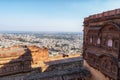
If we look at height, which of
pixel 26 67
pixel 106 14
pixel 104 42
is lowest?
pixel 26 67

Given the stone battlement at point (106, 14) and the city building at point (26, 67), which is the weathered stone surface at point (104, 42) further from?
the city building at point (26, 67)

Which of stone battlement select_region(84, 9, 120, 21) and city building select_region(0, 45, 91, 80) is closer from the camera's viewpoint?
stone battlement select_region(84, 9, 120, 21)

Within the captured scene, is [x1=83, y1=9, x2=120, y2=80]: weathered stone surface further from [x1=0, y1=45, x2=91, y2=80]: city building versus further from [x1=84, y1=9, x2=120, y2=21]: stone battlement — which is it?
[x1=0, y1=45, x2=91, y2=80]: city building

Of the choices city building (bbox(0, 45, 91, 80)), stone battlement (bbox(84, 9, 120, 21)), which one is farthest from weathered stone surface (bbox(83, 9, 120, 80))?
city building (bbox(0, 45, 91, 80))

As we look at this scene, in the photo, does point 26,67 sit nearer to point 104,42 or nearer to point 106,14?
point 104,42

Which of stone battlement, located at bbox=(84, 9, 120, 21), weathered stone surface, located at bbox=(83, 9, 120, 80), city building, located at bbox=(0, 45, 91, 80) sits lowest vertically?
city building, located at bbox=(0, 45, 91, 80)

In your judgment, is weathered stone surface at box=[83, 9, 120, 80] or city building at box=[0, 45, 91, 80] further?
city building at box=[0, 45, 91, 80]

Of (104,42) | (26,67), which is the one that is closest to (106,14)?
(104,42)

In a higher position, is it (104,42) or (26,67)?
(104,42)

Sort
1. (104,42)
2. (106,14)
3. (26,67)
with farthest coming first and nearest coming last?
(26,67) → (104,42) → (106,14)

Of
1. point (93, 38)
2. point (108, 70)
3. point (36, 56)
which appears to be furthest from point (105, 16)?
point (36, 56)

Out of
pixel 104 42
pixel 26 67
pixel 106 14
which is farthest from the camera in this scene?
pixel 26 67

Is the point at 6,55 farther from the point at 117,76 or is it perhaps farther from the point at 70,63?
the point at 117,76

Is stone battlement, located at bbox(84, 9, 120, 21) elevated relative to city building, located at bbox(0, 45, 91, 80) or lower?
elevated
